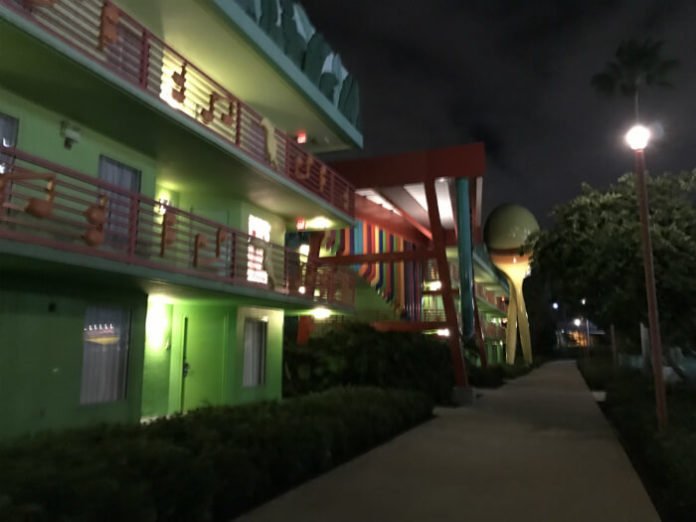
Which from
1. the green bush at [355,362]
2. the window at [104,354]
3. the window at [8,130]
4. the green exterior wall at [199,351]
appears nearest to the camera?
the window at [8,130]

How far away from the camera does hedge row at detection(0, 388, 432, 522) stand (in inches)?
213

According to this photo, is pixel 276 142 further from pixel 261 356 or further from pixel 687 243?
pixel 687 243

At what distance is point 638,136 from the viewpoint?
12094mm

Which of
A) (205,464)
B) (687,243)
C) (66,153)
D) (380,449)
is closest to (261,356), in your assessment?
(380,449)

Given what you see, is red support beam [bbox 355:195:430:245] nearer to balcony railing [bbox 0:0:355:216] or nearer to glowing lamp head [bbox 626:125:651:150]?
balcony railing [bbox 0:0:355:216]

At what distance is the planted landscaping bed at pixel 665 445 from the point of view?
7.52 m

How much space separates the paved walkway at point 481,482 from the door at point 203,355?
415 centimetres

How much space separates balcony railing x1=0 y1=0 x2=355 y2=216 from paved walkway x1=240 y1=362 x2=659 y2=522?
Answer: 660 centimetres

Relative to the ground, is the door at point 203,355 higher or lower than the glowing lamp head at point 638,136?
lower

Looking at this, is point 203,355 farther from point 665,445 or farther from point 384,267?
point 384,267

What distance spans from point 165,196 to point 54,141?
168 inches

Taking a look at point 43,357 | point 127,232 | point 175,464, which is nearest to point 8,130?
point 127,232

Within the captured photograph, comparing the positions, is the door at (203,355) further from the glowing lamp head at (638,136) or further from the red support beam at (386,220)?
the red support beam at (386,220)

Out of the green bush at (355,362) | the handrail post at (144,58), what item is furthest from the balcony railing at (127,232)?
the green bush at (355,362)
